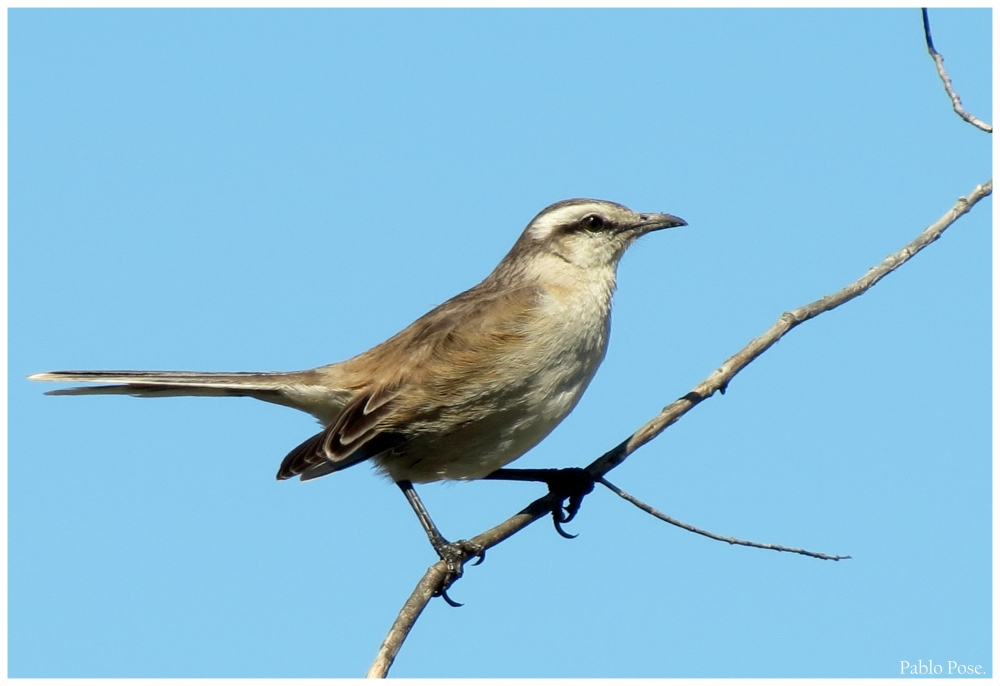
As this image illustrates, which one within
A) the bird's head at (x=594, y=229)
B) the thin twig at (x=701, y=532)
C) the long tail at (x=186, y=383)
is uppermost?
the bird's head at (x=594, y=229)

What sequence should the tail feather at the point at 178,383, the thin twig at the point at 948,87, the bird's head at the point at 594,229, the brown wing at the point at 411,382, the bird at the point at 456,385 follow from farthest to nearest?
the bird's head at the point at 594,229
the tail feather at the point at 178,383
the bird at the point at 456,385
the brown wing at the point at 411,382
the thin twig at the point at 948,87

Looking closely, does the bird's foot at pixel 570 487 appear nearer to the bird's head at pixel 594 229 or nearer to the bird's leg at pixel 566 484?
the bird's leg at pixel 566 484

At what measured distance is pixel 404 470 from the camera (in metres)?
7.90

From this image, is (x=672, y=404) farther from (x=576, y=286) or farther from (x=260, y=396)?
(x=260, y=396)

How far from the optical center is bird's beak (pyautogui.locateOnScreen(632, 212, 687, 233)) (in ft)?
28.0

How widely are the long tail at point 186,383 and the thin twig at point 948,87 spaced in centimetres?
489

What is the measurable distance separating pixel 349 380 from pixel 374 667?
3358 mm

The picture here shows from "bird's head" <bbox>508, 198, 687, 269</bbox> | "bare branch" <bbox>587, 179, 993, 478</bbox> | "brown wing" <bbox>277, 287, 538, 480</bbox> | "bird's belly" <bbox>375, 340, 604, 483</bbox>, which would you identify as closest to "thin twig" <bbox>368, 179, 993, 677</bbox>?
"bare branch" <bbox>587, 179, 993, 478</bbox>

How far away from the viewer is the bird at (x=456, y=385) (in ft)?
24.5

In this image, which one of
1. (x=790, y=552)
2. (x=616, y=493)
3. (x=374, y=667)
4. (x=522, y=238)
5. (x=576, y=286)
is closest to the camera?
(x=374, y=667)

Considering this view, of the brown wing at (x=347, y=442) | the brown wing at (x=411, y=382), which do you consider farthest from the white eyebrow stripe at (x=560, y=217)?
the brown wing at (x=347, y=442)

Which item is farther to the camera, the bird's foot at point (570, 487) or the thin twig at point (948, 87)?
the bird's foot at point (570, 487)

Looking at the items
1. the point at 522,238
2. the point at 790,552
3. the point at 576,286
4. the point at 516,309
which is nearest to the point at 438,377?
the point at 516,309

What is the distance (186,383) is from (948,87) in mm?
5465
